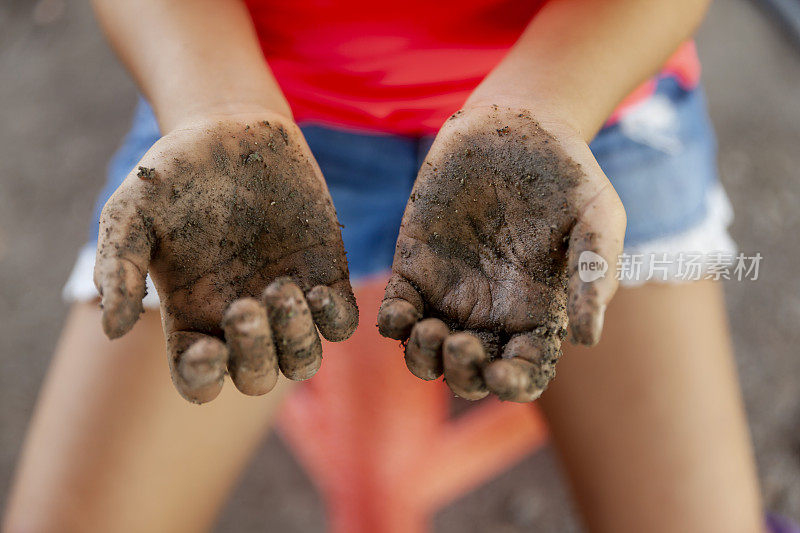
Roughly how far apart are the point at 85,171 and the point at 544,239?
5.72 ft

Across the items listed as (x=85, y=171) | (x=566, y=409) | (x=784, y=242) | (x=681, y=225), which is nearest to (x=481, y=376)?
(x=566, y=409)

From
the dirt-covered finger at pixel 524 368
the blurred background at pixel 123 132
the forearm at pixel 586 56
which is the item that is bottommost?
the blurred background at pixel 123 132

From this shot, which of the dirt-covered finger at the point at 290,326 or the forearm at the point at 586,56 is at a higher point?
the forearm at the point at 586,56

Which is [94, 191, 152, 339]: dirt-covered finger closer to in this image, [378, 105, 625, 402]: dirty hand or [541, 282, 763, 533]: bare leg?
[378, 105, 625, 402]: dirty hand

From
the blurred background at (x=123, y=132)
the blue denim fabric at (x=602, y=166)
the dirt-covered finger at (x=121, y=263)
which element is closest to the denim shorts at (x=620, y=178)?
the blue denim fabric at (x=602, y=166)

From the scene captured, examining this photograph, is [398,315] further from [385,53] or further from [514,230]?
[385,53]

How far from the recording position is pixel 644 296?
95 centimetres

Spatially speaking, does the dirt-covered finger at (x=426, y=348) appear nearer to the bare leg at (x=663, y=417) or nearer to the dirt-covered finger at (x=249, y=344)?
the dirt-covered finger at (x=249, y=344)

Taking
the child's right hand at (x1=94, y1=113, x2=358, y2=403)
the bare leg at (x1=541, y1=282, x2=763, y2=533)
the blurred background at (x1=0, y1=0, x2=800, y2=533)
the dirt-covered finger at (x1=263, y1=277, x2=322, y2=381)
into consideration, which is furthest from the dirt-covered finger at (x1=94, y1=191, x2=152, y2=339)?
the blurred background at (x1=0, y1=0, x2=800, y2=533)

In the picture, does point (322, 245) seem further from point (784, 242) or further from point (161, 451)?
point (784, 242)

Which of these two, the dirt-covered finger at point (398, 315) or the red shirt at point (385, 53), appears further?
the red shirt at point (385, 53)

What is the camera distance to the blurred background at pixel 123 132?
57.9 inches

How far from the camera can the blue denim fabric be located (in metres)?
0.97

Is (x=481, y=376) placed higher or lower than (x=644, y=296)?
higher
